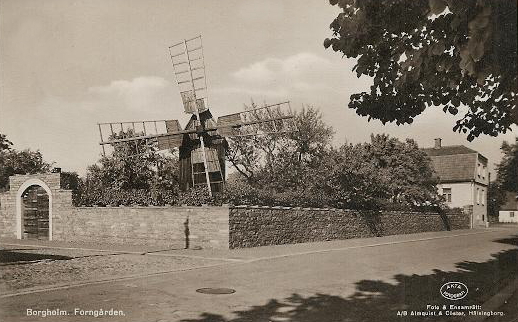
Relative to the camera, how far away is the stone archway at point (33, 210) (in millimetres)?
22594

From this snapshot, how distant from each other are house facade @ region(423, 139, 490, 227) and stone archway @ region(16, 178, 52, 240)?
36258mm

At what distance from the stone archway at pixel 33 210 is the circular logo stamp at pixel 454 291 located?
1926cm

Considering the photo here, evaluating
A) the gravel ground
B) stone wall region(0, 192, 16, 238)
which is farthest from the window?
the gravel ground

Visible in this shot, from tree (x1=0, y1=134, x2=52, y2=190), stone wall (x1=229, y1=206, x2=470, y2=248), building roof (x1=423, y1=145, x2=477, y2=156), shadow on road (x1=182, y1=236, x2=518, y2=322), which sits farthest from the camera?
building roof (x1=423, y1=145, x2=477, y2=156)

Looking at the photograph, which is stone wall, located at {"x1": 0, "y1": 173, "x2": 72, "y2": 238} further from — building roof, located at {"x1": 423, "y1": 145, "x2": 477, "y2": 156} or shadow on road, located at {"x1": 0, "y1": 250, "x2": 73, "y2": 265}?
building roof, located at {"x1": 423, "y1": 145, "x2": 477, "y2": 156}

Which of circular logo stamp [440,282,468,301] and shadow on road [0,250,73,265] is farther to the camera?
shadow on road [0,250,73,265]

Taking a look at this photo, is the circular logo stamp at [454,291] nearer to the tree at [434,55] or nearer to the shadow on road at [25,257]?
the tree at [434,55]

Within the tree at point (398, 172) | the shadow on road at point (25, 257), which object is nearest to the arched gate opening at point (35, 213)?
the shadow on road at point (25, 257)

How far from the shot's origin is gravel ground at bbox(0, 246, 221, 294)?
952cm

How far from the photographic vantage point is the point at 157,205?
758 inches

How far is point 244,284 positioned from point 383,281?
3.09 m

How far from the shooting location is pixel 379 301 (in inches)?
312

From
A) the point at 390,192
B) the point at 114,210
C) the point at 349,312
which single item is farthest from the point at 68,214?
the point at 390,192

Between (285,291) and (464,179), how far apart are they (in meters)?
43.3
